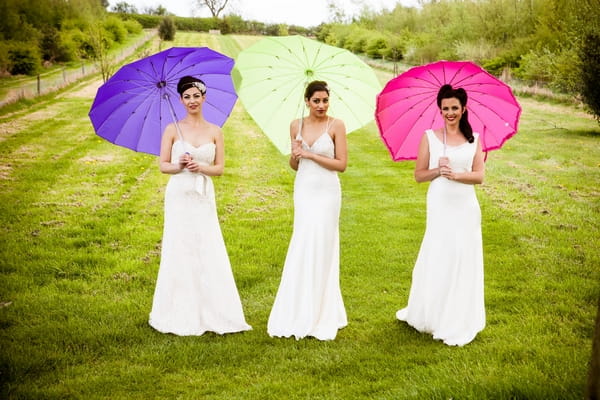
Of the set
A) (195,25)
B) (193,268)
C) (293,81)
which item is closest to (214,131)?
(293,81)

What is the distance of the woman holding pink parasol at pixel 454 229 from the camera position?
5.46m

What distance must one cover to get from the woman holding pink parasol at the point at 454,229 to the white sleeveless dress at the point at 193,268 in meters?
2.08

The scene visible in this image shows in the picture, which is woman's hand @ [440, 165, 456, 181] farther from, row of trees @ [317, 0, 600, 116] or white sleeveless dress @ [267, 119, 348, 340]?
row of trees @ [317, 0, 600, 116]

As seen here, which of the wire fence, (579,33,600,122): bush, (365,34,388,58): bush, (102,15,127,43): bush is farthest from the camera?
(365,34,388,58): bush

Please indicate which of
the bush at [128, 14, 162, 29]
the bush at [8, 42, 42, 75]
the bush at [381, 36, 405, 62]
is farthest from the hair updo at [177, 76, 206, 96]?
the bush at [128, 14, 162, 29]

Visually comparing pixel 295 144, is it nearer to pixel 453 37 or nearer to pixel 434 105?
pixel 434 105

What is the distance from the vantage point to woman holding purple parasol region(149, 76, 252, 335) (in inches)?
220

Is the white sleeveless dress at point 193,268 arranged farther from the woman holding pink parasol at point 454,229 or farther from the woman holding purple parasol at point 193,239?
the woman holding pink parasol at point 454,229

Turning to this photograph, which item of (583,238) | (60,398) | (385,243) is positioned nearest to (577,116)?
(583,238)

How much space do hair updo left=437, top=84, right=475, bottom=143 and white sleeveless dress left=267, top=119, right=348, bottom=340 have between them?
1.17 m

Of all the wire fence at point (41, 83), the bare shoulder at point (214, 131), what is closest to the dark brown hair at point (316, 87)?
the bare shoulder at point (214, 131)

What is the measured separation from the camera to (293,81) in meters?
5.78

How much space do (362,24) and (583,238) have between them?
67018 mm

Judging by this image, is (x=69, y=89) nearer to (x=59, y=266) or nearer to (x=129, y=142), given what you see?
(x=59, y=266)
